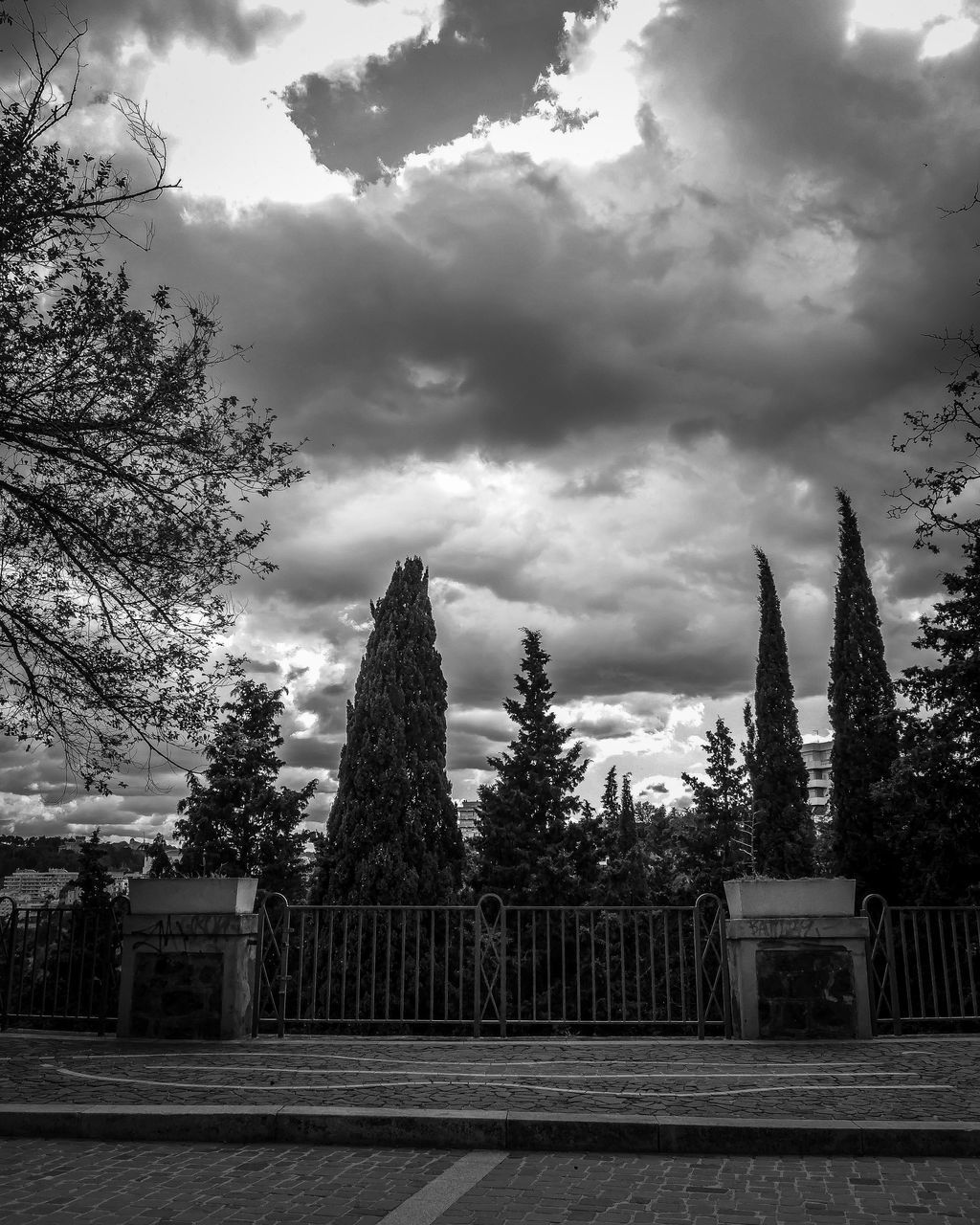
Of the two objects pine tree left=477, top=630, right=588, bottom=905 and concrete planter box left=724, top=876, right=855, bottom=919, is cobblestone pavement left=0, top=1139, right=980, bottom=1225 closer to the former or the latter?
concrete planter box left=724, top=876, right=855, bottom=919

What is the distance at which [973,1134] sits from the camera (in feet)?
17.7

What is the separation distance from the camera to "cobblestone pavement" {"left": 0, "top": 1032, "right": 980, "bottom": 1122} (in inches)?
240

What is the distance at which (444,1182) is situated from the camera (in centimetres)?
486

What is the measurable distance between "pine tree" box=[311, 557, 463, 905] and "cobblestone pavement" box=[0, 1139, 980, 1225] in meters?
23.5

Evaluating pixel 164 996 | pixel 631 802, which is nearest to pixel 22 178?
pixel 164 996

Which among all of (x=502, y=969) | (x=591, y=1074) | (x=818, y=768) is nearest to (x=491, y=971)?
(x=502, y=969)

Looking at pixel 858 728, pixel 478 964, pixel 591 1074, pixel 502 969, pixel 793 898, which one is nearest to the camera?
pixel 591 1074

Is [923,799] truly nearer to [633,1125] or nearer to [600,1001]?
[600,1001]

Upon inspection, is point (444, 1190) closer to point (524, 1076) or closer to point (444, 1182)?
point (444, 1182)

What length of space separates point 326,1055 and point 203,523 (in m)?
5.64

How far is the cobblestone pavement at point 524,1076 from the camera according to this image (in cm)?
609

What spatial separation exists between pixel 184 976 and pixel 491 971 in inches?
236

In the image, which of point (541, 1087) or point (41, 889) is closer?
point (541, 1087)

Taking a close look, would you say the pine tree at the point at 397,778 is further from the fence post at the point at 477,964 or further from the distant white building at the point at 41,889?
the fence post at the point at 477,964
